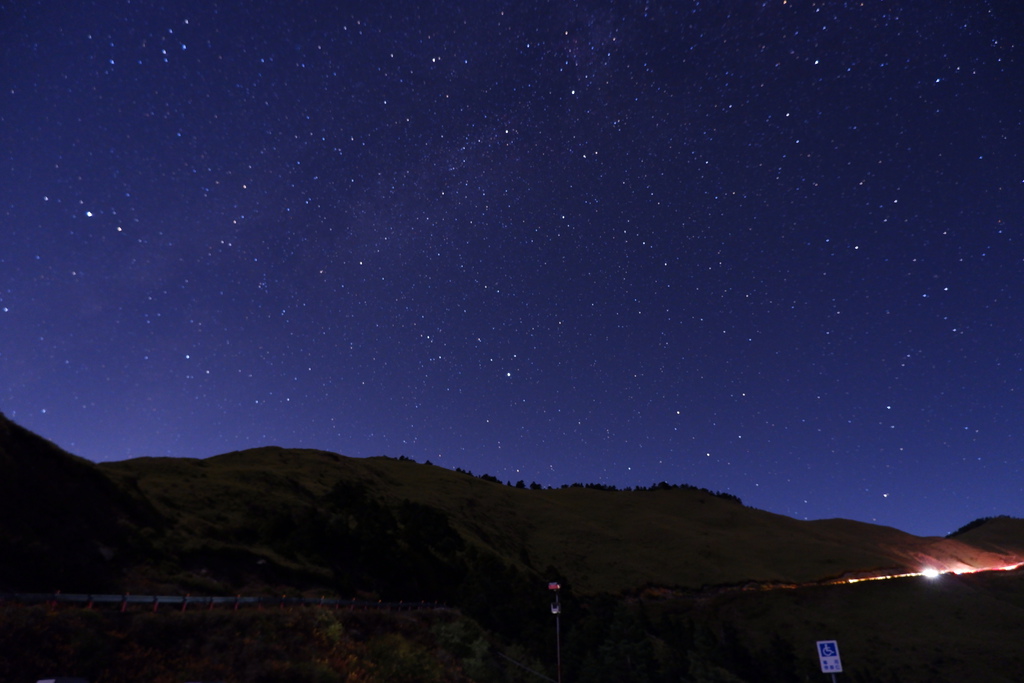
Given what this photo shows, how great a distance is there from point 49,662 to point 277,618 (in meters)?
8.34

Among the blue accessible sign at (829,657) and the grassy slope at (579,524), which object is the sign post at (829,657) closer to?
the blue accessible sign at (829,657)

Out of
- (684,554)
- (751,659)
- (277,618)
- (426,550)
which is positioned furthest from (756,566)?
(277,618)

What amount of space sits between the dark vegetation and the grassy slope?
0.36m

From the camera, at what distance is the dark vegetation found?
19891mm

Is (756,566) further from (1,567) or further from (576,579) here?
(1,567)

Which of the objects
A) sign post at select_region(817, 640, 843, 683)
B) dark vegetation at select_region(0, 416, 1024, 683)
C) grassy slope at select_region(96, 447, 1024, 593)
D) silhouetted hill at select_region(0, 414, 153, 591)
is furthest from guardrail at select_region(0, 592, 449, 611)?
sign post at select_region(817, 640, 843, 683)

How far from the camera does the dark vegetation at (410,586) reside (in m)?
19.9

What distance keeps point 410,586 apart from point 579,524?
59.4 meters

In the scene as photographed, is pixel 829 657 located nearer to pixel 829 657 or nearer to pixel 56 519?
pixel 829 657

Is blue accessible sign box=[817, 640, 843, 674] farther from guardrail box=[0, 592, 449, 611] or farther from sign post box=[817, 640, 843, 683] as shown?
guardrail box=[0, 592, 449, 611]

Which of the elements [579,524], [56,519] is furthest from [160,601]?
[579,524]

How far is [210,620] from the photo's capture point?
2058cm

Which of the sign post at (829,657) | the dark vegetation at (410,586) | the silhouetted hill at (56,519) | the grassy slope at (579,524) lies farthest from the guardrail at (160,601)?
the sign post at (829,657)

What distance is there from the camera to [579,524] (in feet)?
317
